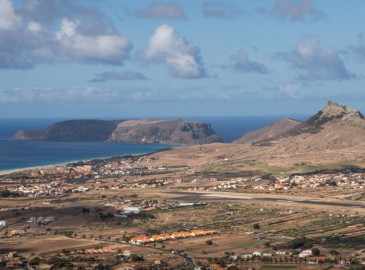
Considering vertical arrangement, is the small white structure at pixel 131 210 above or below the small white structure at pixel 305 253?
above

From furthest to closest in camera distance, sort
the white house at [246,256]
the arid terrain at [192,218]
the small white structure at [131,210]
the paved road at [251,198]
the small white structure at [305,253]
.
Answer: the paved road at [251,198] < the small white structure at [131,210] < the small white structure at [305,253] < the arid terrain at [192,218] < the white house at [246,256]

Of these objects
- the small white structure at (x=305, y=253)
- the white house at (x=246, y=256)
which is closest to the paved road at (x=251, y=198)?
the small white structure at (x=305, y=253)

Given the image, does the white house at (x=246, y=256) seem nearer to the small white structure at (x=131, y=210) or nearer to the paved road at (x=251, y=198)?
the small white structure at (x=131, y=210)

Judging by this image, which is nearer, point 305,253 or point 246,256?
point 246,256

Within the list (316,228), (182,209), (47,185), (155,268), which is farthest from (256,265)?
(47,185)

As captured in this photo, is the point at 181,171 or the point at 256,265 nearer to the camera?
the point at 256,265

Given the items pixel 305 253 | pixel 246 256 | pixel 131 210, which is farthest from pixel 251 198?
pixel 246 256

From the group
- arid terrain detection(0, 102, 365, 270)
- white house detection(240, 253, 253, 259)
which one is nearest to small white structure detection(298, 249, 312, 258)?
arid terrain detection(0, 102, 365, 270)

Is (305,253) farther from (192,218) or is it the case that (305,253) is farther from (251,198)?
(251,198)

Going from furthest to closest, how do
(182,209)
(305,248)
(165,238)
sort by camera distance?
1. (182,209)
2. (165,238)
3. (305,248)

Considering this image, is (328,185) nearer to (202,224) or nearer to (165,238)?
(202,224)

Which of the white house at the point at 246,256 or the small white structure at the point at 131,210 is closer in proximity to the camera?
the white house at the point at 246,256
